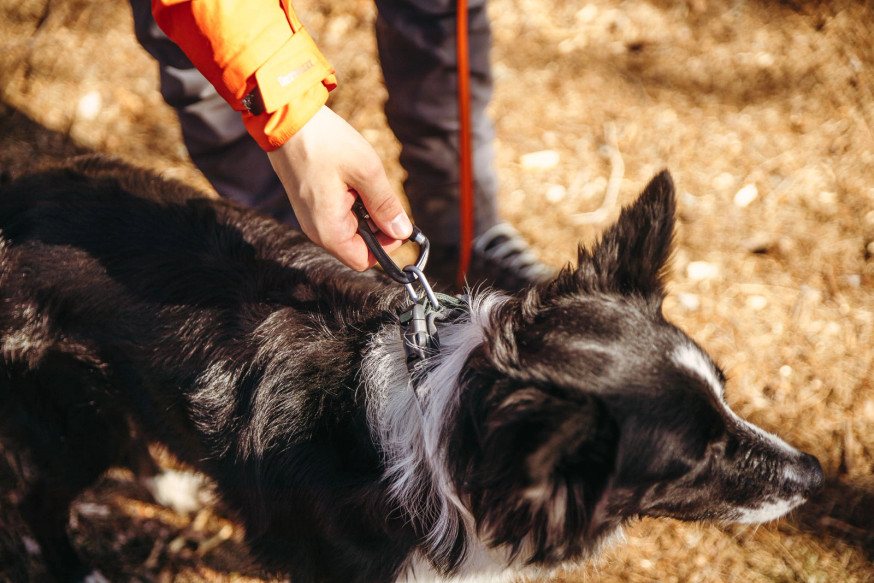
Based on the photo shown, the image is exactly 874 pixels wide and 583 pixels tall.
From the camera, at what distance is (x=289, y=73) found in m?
1.54

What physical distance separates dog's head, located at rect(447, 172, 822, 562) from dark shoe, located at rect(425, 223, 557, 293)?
56.5 inches

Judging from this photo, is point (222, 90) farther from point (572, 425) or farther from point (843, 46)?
point (843, 46)

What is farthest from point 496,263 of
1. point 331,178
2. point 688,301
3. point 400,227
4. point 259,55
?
point 259,55

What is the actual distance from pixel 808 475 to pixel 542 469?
47.0 inches

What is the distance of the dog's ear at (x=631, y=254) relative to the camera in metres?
1.67

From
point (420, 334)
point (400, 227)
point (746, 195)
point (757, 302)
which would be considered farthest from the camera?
point (746, 195)

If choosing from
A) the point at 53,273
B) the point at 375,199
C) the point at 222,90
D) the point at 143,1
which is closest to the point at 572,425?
the point at 375,199

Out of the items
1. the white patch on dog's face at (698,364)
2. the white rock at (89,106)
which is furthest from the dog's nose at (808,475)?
the white rock at (89,106)

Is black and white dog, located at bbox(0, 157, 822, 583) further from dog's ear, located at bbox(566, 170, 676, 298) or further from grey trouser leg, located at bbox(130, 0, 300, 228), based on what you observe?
grey trouser leg, located at bbox(130, 0, 300, 228)

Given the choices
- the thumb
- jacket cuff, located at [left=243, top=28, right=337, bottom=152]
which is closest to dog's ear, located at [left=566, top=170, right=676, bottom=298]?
the thumb

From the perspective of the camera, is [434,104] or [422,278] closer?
[422,278]

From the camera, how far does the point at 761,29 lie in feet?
13.1

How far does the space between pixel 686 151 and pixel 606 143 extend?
1.50 feet

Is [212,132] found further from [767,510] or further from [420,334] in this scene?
[767,510]
